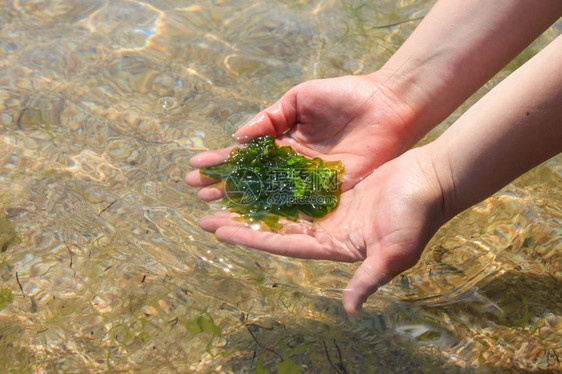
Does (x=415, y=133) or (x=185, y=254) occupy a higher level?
(x=415, y=133)

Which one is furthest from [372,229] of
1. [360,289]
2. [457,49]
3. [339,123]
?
[457,49]

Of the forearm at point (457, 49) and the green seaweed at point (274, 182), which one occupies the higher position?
the forearm at point (457, 49)

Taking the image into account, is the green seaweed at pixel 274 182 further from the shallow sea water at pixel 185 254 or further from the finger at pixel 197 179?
the shallow sea water at pixel 185 254

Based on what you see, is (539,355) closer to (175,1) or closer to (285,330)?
(285,330)

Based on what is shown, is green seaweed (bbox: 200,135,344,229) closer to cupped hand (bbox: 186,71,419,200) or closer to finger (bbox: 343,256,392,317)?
cupped hand (bbox: 186,71,419,200)

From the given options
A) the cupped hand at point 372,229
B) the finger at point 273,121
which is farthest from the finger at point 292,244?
the finger at point 273,121

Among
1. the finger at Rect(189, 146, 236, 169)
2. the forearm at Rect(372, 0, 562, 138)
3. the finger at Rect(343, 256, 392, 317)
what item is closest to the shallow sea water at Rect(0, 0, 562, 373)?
the finger at Rect(189, 146, 236, 169)

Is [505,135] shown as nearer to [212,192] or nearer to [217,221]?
[217,221]
